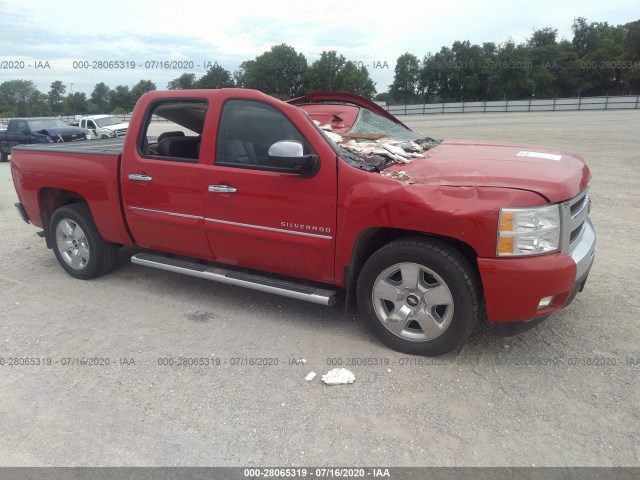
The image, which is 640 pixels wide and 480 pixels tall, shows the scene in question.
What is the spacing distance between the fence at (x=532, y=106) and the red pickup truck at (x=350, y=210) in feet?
131

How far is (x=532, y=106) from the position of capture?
48.2m

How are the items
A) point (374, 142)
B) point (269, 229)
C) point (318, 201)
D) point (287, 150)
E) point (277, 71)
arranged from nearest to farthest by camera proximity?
1. point (287, 150)
2. point (318, 201)
3. point (269, 229)
4. point (374, 142)
5. point (277, 71)

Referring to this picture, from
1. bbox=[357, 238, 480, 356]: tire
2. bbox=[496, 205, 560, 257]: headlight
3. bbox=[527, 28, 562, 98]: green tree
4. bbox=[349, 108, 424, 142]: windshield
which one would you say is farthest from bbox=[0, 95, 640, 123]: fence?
bbox=[496, 205, 560, 257]: headlight

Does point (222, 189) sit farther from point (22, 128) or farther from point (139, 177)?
point (22, 128)

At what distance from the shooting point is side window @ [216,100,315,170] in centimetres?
373

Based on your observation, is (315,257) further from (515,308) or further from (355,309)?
(515,308)

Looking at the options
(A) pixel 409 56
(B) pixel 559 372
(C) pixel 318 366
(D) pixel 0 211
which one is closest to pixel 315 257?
(C) pixel 318 366

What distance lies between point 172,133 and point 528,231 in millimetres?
3458

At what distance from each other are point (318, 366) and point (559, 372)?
158 centimetres

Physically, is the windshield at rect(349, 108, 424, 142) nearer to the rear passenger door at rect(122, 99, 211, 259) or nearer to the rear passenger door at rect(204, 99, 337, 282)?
the rear passenger door at rect(204, 99, 337, 282)

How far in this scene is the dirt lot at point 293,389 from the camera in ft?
8.43

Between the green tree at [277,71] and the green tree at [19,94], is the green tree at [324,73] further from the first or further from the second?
the green tree at [19,94]

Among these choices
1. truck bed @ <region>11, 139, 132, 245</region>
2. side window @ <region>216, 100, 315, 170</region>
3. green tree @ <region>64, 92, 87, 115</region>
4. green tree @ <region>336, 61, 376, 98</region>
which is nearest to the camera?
side window @ <region>216, 100, 315, 170</region>

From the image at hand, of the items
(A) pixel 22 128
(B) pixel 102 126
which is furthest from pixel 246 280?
(B) pixel 102 126
